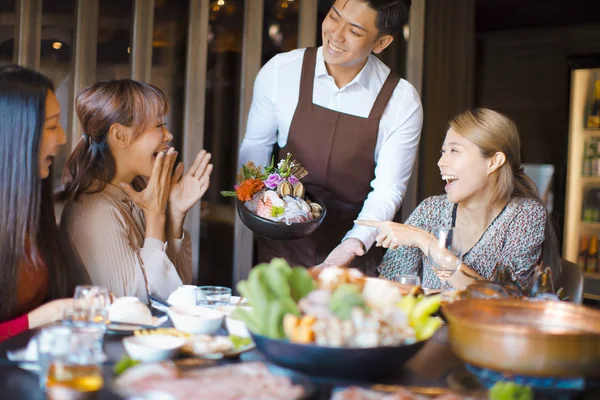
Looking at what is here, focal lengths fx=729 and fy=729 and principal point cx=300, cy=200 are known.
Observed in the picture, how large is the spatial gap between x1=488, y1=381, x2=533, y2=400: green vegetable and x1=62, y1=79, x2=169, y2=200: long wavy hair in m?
A: 1.52

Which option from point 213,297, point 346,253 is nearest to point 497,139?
point 346,253

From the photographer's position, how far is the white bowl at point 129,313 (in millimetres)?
1647

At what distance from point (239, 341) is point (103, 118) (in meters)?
1.15

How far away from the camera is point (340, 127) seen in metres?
3.20

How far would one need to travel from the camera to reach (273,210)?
2660 mm

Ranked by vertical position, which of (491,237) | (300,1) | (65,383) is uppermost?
(300,1)

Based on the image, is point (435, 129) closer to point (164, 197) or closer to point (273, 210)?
point (273, 210)

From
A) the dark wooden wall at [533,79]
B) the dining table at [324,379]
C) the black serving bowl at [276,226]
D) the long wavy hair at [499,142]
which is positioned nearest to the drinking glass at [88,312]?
the dining table at [324,379]

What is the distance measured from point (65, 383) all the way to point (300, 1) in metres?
3.13

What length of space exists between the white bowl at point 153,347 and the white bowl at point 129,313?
23 cm

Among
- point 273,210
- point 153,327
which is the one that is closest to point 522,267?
point 273,210

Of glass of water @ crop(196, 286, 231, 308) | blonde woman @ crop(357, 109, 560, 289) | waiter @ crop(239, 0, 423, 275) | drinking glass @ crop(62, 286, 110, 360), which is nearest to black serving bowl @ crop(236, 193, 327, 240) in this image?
blonde woman @ crop(357, 109, 560, 289)

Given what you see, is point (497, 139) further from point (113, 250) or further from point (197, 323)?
point (197, 323)

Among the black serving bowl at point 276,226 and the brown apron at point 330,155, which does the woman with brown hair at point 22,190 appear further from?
the brown apron at point 330,155
